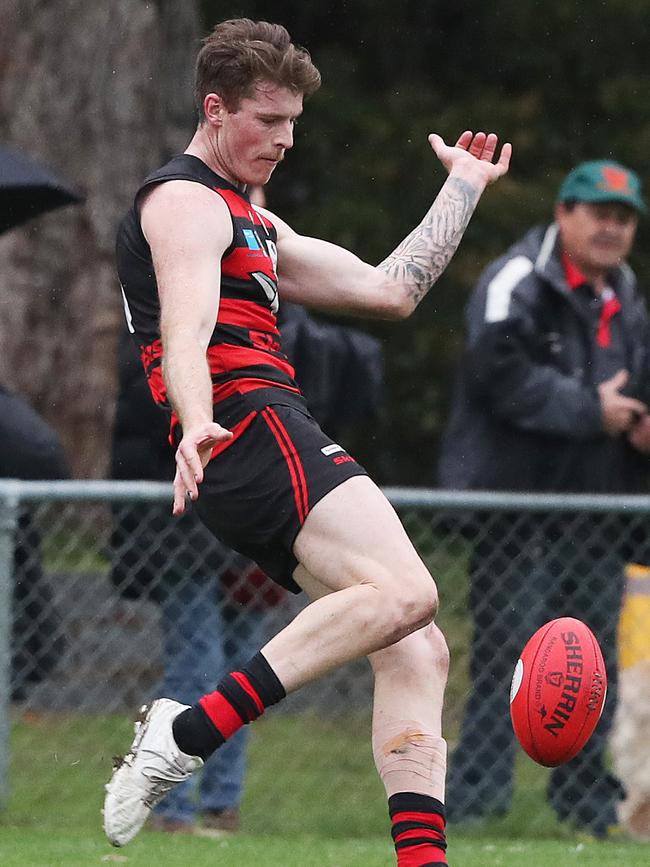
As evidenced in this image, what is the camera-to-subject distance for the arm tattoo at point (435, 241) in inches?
188

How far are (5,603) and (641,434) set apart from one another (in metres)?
2.39

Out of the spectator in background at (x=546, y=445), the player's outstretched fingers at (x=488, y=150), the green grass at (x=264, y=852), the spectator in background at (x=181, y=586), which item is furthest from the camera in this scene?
the spectator in background at (x=546, y=445)

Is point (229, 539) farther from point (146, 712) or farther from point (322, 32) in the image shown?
point (322, 32)

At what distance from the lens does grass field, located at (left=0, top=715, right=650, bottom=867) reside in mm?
5340

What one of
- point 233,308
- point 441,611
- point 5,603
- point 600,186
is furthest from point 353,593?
point 600,186

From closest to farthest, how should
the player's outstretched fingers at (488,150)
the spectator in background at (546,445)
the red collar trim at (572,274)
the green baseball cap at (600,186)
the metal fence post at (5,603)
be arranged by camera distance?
the player's outstretched fingers at (488,150), the metal fence post at (5,603), the spectator in background at (546,445), the red collar trim at (572,274), the green baseball cap at (600,186)

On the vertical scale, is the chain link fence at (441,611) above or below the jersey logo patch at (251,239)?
below

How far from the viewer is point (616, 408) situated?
6.39m

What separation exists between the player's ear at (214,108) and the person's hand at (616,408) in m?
2.41

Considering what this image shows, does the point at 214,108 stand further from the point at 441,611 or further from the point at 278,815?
the point at 278,815

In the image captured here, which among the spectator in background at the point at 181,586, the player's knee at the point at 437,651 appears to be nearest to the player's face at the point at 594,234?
the spectator in background at the point at 181,586

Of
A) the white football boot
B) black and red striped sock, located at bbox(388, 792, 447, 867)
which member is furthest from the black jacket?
the white football boot

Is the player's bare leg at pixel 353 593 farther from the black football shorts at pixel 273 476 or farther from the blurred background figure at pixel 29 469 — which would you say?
the blurred background figure at pixel 29 469

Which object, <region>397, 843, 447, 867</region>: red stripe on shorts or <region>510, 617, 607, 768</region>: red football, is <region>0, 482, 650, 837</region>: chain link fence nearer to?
<region>510, 617, 607, 768</region>: red football
